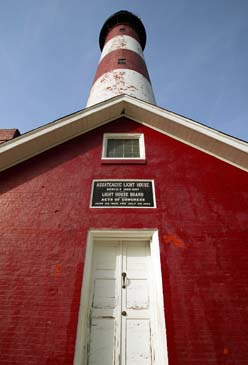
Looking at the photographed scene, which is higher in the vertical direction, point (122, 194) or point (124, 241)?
point (122, 194)

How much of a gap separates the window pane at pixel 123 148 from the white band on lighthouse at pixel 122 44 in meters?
8.19

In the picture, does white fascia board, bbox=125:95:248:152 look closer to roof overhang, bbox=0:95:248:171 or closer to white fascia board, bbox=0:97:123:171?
roof overhang, bbox=0:95:248:171

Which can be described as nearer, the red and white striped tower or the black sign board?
the black sign board

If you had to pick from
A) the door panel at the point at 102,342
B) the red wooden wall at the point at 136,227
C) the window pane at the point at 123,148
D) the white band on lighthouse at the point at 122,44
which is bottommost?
the door panel at the point at 102,342

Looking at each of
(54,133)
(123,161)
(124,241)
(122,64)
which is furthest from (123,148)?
(122,64)

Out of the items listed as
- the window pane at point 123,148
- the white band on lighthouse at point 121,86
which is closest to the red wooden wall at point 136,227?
the window pane at point 123,148

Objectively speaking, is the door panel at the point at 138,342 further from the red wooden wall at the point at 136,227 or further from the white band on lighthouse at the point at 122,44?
the white band on lighthouse at the point at 122,44

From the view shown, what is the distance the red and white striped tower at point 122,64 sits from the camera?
9484 mm

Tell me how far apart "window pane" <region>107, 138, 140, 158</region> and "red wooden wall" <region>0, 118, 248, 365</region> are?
1.37 ft

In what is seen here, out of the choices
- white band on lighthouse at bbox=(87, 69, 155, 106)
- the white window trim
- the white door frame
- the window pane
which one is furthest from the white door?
white band on lighthouse at bbox=(87, 69, 155, 106)

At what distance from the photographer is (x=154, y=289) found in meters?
4.23

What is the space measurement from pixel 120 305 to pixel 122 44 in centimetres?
1307

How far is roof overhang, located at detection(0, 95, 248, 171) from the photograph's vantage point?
5.66 m

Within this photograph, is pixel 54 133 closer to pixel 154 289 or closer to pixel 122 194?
pixel 122 194
